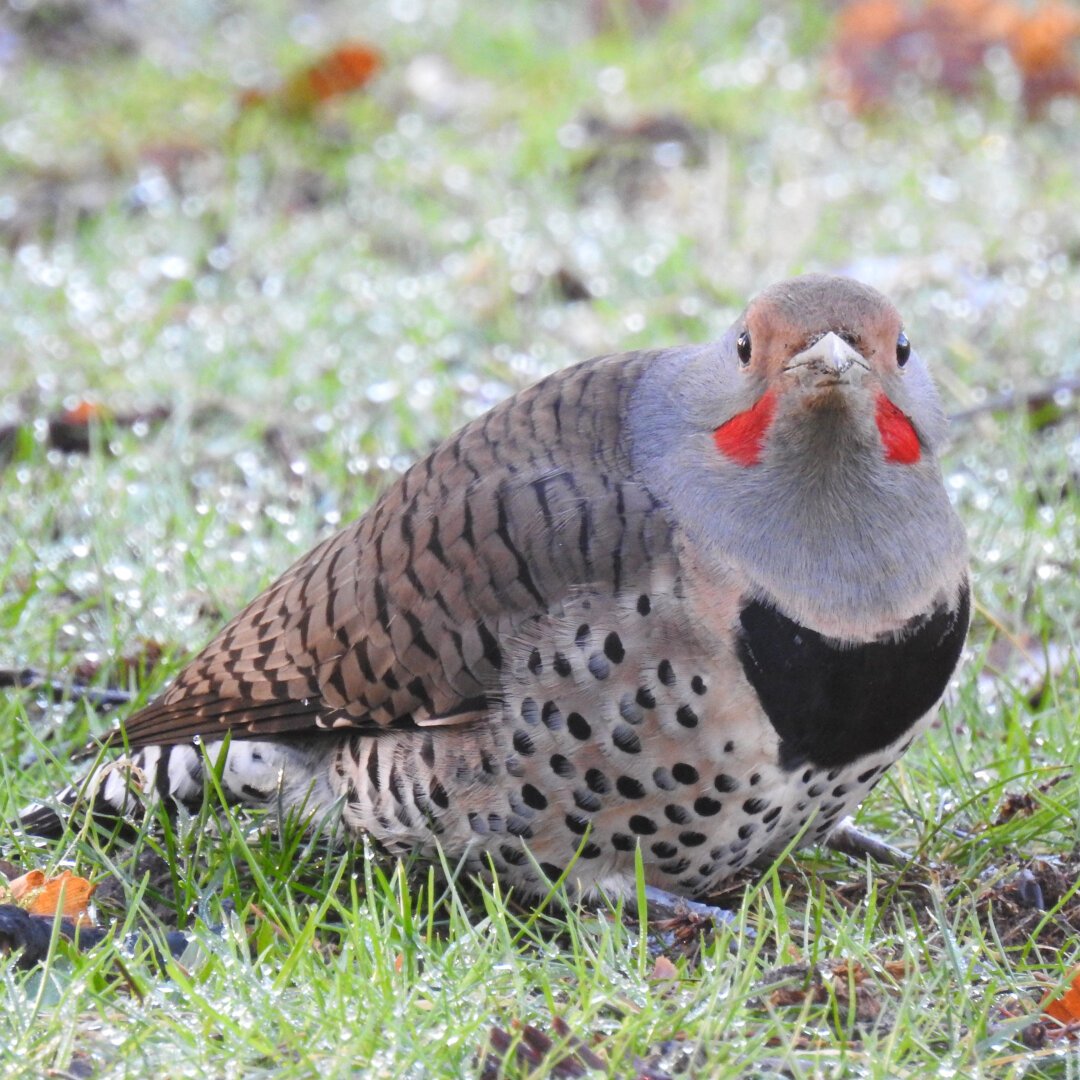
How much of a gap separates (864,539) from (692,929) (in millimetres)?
785

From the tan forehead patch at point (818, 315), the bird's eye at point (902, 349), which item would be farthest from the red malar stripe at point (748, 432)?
the bird's eye at point (902, 349)

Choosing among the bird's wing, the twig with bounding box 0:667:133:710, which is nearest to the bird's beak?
the bird's wing

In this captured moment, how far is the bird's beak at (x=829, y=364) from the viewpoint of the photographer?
126 inches

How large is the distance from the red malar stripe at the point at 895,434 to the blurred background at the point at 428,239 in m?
1.17

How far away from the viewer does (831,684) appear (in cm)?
329

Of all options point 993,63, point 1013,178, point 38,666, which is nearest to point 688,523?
point 38,666

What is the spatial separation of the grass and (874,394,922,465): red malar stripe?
0.75 meters

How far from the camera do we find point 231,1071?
278cm

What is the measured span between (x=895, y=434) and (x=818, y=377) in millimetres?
270

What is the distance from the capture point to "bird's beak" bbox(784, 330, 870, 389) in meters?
3.21

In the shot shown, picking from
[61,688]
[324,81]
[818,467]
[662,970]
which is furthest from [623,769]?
[324,81]

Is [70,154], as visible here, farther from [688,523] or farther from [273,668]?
[688,523]

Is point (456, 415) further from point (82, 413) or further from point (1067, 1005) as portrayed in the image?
point (1067, 1005)

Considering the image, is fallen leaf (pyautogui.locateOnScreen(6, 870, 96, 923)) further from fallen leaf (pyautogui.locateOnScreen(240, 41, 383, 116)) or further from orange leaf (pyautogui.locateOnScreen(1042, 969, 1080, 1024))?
fallen leaf (pyautogui.locateOnScreen(240, 41, 383, 116))
